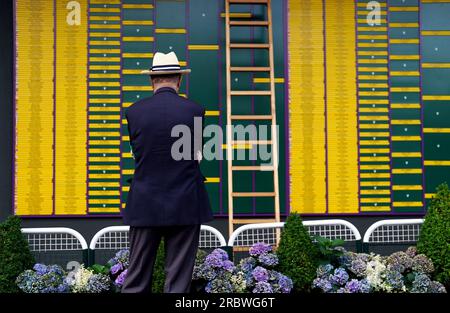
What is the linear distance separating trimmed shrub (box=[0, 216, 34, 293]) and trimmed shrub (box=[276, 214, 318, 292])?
184 centimetres

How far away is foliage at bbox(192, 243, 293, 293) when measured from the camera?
4129 mm

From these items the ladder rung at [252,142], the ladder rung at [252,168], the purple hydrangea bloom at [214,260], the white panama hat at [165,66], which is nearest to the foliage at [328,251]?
the purple hydrangea bloom at [214,260]

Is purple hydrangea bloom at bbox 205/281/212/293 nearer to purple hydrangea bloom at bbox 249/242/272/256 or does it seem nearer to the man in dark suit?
purple hydrangea bloom at bbox 249/242/272/256

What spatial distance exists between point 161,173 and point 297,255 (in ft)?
4.29

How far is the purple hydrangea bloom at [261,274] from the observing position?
4180mm

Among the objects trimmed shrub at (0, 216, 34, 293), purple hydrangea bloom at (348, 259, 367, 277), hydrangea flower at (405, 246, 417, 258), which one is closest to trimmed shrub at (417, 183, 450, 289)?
hydrangea flower at (405, 246, 417, 258)

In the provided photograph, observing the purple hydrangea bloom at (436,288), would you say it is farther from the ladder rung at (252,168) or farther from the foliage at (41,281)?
the ladder rung at (252,168)

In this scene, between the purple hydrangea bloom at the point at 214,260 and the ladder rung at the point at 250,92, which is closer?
the purple hydrangea bloom at the point at 214,260

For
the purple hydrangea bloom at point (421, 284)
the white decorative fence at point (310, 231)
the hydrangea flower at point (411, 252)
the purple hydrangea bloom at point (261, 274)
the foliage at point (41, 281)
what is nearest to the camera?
the foliage at point (41, 281)

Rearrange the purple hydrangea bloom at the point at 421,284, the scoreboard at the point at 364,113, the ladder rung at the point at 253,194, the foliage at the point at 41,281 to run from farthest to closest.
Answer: the scoreboard at the point at 364,113
the ladder rung at the point at 253,194
the purple hydrangea bloom at the point at 421,284
the foliage at the point at 41,281

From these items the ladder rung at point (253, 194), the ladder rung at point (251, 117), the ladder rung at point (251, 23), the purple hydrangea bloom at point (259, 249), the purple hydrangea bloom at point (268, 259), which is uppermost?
the ladder rung at point (251, 23)

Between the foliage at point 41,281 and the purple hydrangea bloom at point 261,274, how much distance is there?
1.32 meters

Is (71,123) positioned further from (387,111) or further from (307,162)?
(387,111)

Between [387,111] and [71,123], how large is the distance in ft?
→ 12.1
